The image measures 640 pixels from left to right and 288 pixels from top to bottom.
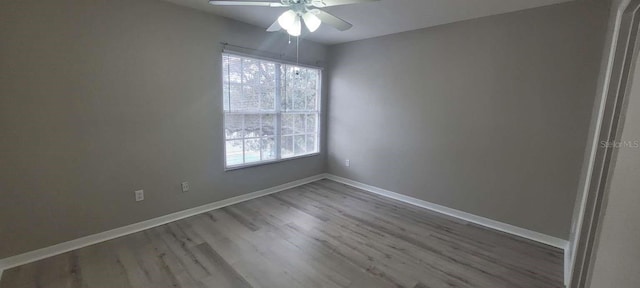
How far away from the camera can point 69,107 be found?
2.26m

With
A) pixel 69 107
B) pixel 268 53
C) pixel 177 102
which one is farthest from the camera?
pixel 268 53

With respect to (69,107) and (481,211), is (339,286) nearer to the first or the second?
(481,211)

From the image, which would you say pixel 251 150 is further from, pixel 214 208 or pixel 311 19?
pixel 311 19

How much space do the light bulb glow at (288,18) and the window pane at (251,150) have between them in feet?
6.39

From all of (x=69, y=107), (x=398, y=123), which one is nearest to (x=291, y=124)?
(x=398, y=123)

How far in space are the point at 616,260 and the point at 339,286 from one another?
1.60m

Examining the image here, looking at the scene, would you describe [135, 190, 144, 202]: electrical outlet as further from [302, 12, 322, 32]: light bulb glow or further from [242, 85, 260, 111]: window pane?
[302, 12, 322, 32]: light bulb glow

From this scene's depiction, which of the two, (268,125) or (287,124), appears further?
(287,124)

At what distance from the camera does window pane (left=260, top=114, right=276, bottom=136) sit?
3.73 metres

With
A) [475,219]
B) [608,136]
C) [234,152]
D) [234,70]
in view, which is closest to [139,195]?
[234,152]

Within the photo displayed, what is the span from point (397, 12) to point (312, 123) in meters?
2.22

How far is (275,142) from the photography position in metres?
3.94

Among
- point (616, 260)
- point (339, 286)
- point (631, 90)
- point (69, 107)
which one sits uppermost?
point (631, 90)

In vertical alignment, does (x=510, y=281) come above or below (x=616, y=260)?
below
